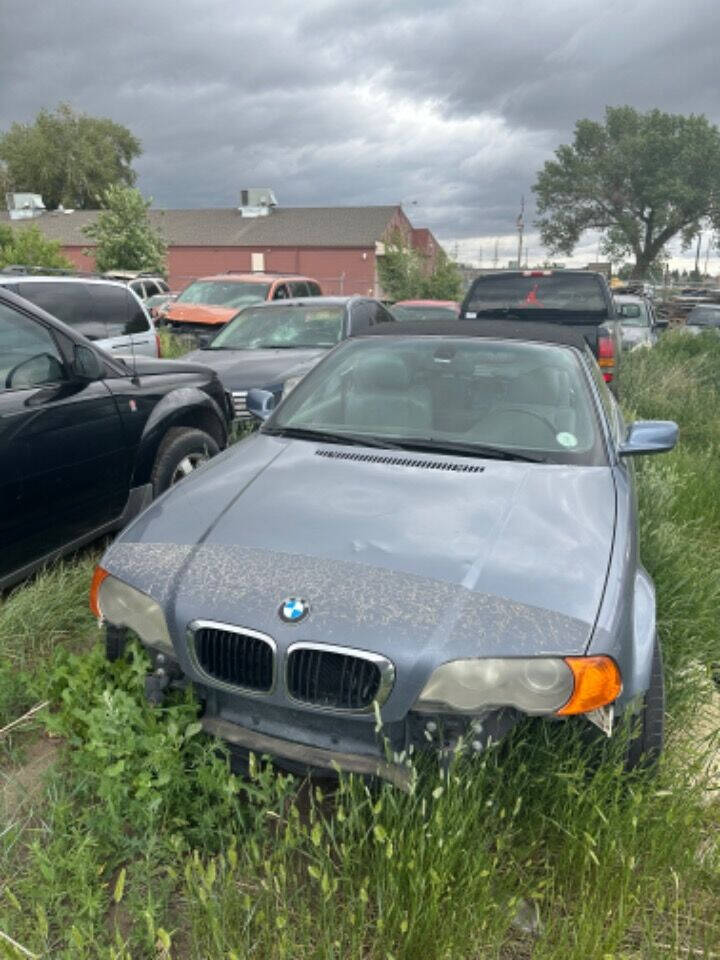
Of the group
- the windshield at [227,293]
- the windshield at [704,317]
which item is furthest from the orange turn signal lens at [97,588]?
the windshield at [704,317]

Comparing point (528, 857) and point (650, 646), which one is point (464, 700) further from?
point (650, 646)

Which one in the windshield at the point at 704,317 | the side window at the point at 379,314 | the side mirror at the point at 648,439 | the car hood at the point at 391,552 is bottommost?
the windshield at the point at 704,317

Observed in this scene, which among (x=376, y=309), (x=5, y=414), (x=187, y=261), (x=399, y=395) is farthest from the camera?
(x=187, y=261)

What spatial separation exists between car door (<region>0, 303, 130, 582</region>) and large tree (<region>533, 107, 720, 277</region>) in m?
53.6

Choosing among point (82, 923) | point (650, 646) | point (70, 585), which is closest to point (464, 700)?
point (650, 646)

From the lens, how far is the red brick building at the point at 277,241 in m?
46.5

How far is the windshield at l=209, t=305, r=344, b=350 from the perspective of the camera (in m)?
8.41

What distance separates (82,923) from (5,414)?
7.39 feet

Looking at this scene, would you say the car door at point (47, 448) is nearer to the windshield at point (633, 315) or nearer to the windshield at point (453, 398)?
the windshield at point (453, 398)

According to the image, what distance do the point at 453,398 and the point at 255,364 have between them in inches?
173

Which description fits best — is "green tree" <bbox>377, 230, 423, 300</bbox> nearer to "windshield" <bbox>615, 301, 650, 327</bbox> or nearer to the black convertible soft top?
"windshield" <bbox>615, 301, 650, 327</bbox>

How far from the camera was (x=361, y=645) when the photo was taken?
6.57ft

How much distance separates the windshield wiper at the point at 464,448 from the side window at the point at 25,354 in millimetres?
1856

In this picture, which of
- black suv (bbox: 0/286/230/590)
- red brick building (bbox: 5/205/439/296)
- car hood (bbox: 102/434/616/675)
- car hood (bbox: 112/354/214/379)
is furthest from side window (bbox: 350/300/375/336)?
red brick building (bbox: 5/205/439/296)
